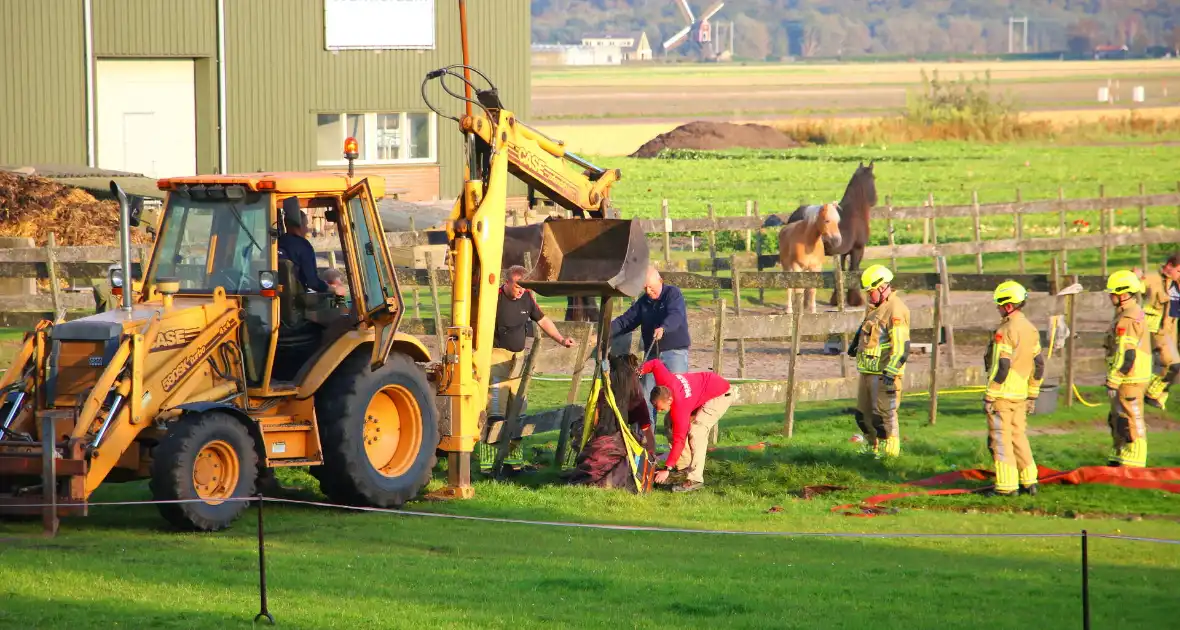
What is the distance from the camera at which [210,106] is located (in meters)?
37.3

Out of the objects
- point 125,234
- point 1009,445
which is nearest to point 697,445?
point 1009,445

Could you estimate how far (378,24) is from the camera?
39.1 meters

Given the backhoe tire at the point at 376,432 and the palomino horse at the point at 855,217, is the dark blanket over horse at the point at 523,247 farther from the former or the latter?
the backhoe tire at the point at 376,432

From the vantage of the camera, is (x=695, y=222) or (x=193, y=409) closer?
(x=193, y=409)

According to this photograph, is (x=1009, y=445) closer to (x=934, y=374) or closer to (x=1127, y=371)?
(x=1127, y=371)

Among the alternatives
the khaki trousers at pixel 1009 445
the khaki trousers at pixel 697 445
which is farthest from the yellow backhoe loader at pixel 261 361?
the khaki trousers at pixel 1009 445

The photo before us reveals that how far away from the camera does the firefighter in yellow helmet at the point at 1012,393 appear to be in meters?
13.1

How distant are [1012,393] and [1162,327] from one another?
4.78 meters

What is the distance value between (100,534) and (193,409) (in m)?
1.04

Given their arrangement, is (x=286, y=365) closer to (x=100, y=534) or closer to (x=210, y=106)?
(x=100, y=534)

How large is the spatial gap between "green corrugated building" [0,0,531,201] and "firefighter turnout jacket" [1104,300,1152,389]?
26.4m

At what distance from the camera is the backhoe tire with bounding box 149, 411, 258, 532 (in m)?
10.6

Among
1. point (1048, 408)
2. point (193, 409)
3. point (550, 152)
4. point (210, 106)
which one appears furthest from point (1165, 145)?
point (193, 409)

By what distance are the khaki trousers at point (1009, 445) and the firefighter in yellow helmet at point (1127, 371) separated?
121cm
